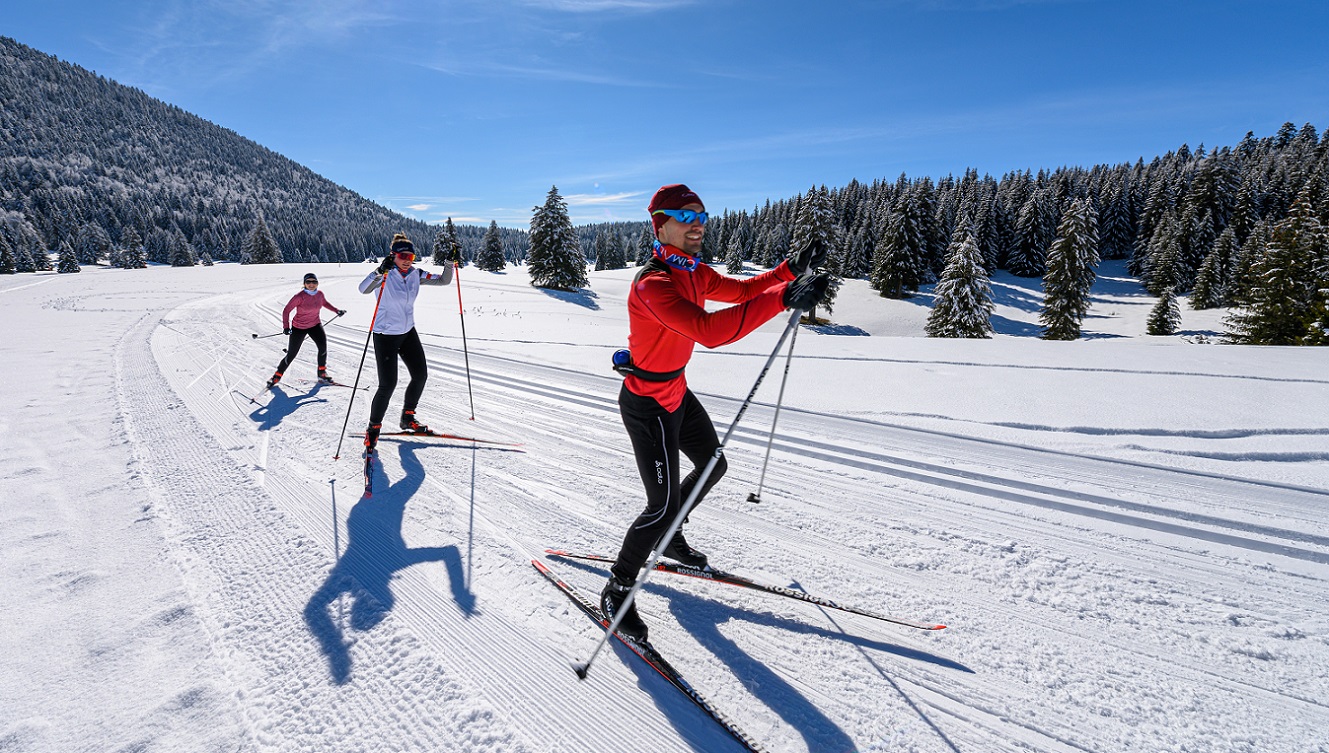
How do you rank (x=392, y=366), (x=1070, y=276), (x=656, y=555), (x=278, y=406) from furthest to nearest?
(x=1070, y=276)
(x=278, y=406)
(x=392, y=366)
(x=656, y=555)

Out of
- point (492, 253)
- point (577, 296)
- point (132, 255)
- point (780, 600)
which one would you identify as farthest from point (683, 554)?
point (132, 255)

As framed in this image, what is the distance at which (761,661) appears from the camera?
9.10 feet

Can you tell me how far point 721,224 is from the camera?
314 feet

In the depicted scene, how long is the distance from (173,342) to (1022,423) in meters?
17.1

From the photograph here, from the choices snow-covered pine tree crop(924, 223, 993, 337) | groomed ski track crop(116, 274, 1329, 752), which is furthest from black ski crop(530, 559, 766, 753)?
snow-covered pine tree crop(924, 223, 993, 337)

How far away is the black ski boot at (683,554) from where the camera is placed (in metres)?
3.52

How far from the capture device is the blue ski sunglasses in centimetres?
278

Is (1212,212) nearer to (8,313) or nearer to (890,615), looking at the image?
(890,615)

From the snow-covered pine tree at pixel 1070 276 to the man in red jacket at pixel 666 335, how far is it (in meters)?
39.4

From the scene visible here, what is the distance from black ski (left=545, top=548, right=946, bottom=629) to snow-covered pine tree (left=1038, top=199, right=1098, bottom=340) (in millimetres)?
38807

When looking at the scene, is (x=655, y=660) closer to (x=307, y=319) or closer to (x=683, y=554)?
(x=683, y=554)

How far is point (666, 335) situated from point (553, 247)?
1596 inches

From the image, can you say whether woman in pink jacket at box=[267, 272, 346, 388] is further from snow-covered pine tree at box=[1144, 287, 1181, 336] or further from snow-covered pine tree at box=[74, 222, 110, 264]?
snow-covered pine tree at box=[74, 222, 110, 264]

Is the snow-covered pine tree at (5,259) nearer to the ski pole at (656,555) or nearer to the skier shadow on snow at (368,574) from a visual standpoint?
the skier shadow on snow at (368,574)
